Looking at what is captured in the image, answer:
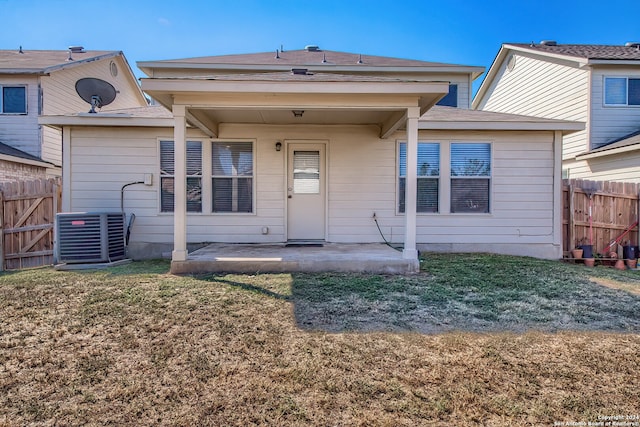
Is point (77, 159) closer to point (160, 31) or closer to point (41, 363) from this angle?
point (41, 363)

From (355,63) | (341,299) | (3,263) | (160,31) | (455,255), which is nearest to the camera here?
(341,299)

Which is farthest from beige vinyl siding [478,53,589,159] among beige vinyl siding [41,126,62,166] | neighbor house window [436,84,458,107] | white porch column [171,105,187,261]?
beige vinyl siding [41,126,62,166]

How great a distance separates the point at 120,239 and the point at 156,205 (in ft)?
2.89

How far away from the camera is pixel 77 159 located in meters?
6.56

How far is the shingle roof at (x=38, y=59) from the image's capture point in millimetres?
9883

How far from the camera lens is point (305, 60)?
Result: 11500 mm

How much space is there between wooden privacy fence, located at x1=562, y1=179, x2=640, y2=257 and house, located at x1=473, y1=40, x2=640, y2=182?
1.58m

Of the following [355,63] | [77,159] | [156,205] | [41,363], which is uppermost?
[355,63]

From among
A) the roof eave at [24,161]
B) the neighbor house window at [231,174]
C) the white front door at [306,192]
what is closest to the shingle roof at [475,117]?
the white front door at [306,192]

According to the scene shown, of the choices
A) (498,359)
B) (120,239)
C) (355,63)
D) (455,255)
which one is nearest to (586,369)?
(498,359)

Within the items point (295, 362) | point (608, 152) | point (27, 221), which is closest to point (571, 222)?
point (608, 152)

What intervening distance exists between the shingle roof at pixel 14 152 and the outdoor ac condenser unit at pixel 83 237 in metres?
4.76

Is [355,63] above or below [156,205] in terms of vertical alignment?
above

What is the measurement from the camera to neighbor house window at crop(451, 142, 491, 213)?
6805 millimetres
